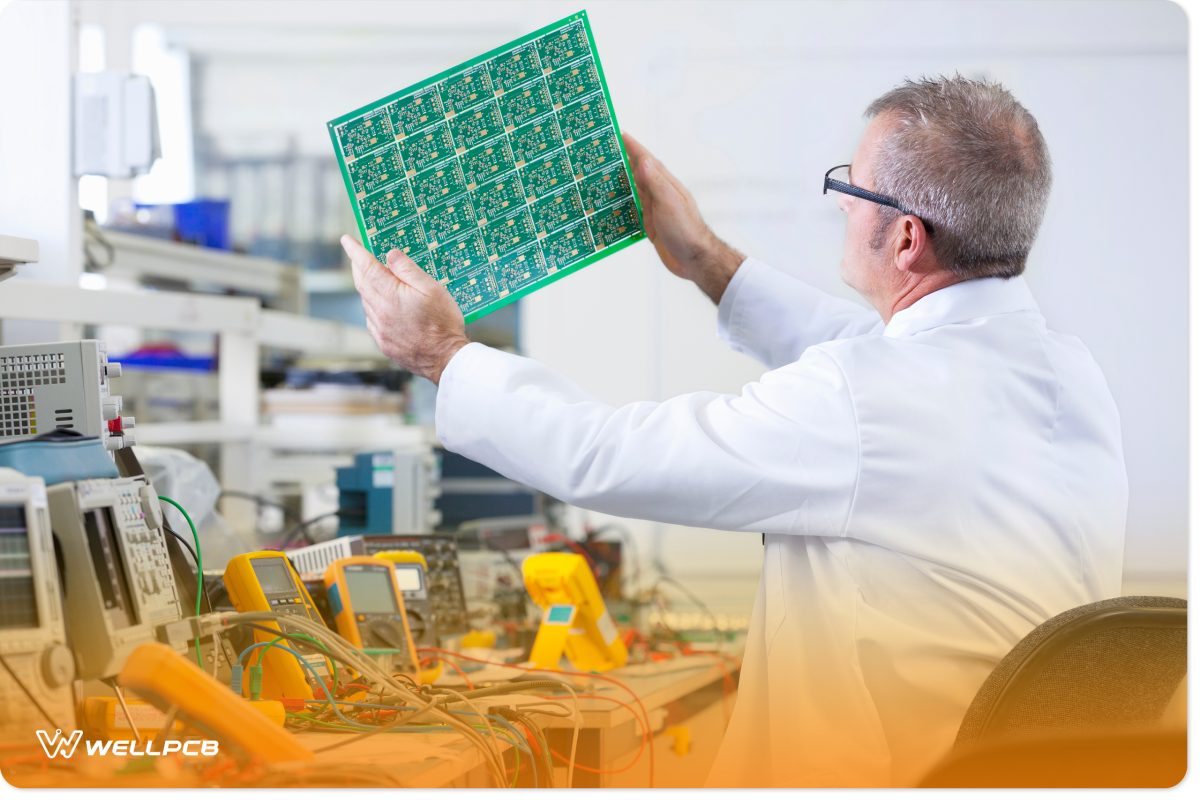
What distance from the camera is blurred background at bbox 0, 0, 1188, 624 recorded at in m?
3.07

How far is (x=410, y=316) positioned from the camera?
4.50 feet

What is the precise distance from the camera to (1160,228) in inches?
125

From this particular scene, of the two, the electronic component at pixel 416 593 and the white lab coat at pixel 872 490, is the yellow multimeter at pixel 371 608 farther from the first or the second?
the white lab coat at pixel 872 490

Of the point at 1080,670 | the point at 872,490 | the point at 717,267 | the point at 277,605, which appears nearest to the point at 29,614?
the point at 277,605

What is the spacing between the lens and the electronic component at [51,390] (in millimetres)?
1280

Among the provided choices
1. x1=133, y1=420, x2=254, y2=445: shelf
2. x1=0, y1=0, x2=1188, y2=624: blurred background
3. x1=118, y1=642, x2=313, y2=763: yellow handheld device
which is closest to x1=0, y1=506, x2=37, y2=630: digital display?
x1=118, y1=642, x2=313, y2=763: yellow handheld device

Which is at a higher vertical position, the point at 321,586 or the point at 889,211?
the point at 889,211

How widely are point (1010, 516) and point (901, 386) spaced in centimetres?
20

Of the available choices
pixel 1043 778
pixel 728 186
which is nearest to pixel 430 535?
pixel 1043 778

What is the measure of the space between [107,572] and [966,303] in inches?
40.3

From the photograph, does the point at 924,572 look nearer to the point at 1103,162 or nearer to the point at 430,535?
the point at 430,535

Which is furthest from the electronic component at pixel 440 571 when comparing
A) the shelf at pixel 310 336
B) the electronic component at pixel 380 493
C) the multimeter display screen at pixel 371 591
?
the shelf at pixel 310 336

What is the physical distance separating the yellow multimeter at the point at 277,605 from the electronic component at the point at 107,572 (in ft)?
0.74

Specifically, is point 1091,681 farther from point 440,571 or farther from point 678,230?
point 440,571
